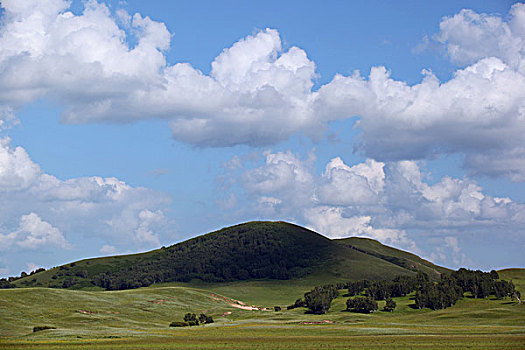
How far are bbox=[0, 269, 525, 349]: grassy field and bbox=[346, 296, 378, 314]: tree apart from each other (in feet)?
8.01

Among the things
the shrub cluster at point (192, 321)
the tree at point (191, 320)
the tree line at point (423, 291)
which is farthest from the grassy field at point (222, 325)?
the tree at point (191, 320)

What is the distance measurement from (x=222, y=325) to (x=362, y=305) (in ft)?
148

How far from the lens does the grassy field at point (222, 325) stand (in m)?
77.9

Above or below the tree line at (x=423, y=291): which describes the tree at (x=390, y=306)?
below

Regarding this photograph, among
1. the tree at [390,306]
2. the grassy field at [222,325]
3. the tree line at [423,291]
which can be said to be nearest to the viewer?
the grassy field at [222,325]

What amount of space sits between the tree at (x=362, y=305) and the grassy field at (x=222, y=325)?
2.44 m

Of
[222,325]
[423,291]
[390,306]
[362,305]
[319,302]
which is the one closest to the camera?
[222,325]

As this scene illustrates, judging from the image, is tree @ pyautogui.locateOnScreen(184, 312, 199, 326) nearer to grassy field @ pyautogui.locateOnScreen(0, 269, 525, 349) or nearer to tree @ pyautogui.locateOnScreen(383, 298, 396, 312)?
grassy field @ pyautogui.locateOnScreen(0, 269, 525, 349)

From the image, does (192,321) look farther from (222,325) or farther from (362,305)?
(362,305)

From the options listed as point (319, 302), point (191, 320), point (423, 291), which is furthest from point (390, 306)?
point (191, 320)

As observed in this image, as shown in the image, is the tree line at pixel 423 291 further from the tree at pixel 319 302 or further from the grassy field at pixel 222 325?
the grassy field at pixel 222 325

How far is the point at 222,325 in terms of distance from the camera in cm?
12656

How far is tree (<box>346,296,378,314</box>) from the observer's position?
507 ft

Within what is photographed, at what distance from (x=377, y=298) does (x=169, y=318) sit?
59.0 metres
